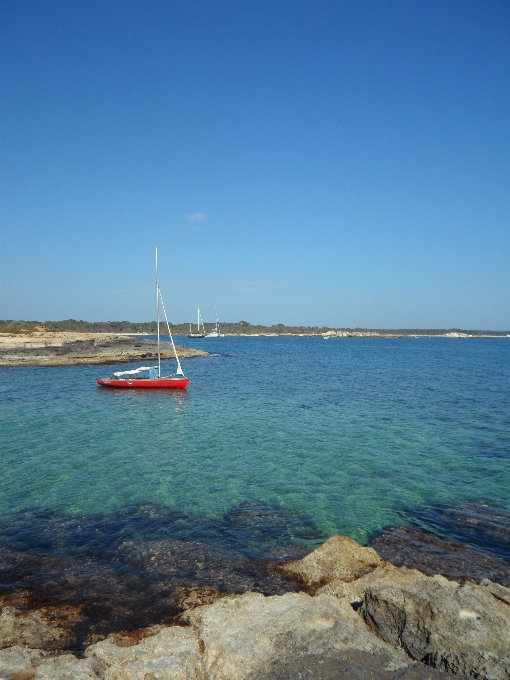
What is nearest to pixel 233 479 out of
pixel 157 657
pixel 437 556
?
pixel 437 556

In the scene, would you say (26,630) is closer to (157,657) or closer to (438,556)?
(157,657)

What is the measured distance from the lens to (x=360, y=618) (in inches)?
278

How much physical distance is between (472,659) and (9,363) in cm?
6023

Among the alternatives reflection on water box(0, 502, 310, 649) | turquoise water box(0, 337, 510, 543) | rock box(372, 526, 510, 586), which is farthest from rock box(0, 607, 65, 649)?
rock box(372, 526, 510, 586)

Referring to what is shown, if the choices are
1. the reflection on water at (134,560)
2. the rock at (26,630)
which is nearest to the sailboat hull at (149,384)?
the reflection on water at (134,560)

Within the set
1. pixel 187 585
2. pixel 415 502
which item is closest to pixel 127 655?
pixel 187 585

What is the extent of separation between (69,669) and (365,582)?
5241mm

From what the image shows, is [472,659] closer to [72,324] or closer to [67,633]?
[67,633]

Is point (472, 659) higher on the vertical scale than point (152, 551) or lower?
higher

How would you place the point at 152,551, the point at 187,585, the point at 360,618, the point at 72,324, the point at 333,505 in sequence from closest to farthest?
the point at 360,618 → the point at 187,585 → the point at 152,551 → the point at 333,505 → the point at 72,324

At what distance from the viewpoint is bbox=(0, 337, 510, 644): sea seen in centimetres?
1135

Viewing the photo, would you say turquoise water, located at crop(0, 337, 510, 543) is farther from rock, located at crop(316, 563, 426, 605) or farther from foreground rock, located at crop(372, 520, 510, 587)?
rock, located at crop(316, 563, 426, 605)

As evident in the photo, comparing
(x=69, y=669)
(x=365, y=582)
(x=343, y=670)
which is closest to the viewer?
(x=343, y=670)

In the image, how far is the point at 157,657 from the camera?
629 cm
